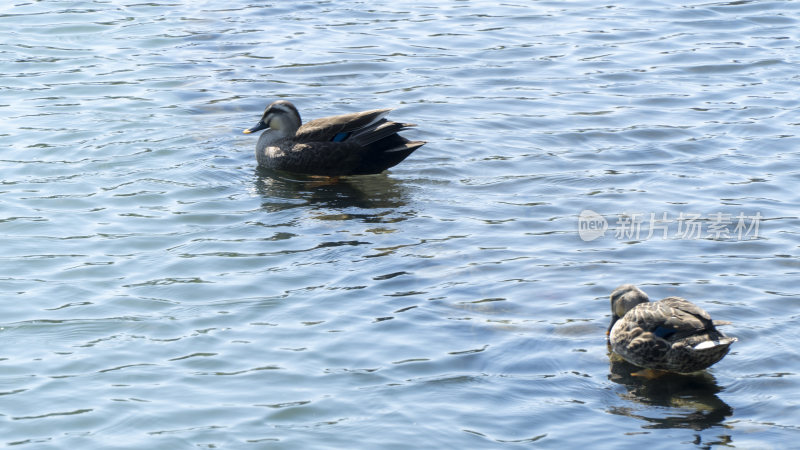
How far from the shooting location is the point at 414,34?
55.7ft

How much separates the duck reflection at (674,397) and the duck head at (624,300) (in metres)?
0.36

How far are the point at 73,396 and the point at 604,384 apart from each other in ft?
11.5

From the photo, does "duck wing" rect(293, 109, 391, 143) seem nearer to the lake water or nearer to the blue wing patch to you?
the blue wing patch

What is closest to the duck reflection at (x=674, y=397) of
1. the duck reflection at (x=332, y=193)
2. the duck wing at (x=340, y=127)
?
the duck reflection at (x=332, y=193)

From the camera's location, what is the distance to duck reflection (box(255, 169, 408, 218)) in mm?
11164

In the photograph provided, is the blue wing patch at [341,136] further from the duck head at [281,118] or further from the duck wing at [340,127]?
the duck head at [281,118]

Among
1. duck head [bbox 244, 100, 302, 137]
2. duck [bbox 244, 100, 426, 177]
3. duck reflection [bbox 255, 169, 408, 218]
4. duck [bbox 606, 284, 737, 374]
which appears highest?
duck head [bbox 244, 100, 302, 137]

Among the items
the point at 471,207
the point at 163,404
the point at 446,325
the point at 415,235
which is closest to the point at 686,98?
the point at 471,207

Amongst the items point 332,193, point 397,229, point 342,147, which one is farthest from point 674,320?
point 342,147

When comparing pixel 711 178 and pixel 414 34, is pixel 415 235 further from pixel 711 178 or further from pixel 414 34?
pixel 414 34
